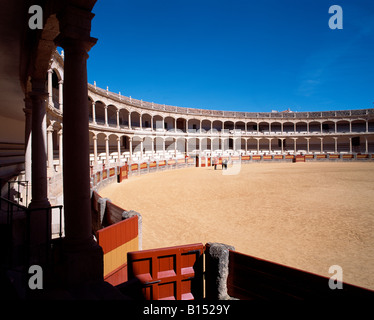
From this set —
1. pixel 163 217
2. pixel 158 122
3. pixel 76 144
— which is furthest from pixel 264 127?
pixel 76 144

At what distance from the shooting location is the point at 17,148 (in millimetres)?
14727

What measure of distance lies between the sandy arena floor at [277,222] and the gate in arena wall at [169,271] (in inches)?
77.2

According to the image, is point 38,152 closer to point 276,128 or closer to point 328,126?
point 276,128

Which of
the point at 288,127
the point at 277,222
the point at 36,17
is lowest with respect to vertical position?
the point at 277,222

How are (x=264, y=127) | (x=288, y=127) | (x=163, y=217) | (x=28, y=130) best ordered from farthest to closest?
(x=264, y=127) < (x=288, y=127) < (x=163, y=217) < (x=28, y=130)

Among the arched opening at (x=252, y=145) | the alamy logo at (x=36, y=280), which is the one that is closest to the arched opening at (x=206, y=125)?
the arched opening at (x=252, y=145)

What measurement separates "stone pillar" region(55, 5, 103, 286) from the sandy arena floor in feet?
10.8

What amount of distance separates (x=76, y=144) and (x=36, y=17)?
259 centimetres

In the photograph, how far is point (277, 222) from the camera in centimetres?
782

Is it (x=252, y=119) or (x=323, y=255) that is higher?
(x=252, y=119)

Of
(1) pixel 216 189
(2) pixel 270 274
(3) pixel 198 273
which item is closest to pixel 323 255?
(2) pixel 270 274

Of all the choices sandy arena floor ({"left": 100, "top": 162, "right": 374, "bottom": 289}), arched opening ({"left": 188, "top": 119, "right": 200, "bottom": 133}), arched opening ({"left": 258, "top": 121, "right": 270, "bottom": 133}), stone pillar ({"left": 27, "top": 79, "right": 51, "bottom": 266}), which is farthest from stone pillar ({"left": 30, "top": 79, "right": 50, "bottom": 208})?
arched opening ({"left": 258, "top": 121, "right": 270, "bottom": 133})
